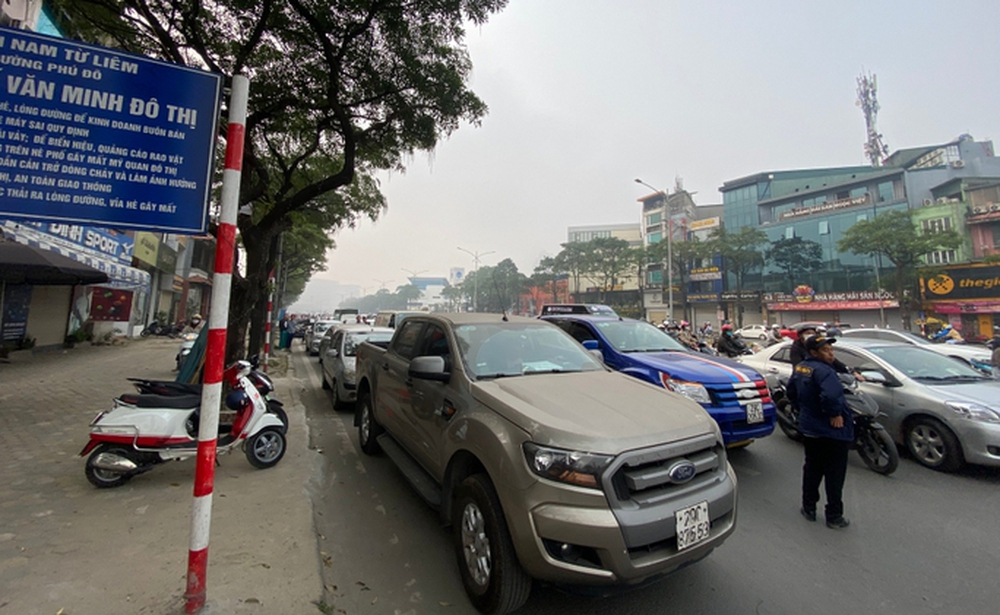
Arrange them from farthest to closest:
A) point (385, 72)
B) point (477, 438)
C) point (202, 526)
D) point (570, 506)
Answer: point (385, 72), point (477, 438), point (202, 526), point (570, 506)

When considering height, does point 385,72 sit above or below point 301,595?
above

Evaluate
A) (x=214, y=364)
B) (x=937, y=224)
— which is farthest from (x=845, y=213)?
(x=214, y=364)

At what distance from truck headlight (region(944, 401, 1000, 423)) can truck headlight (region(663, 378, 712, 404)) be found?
2766 millimetres

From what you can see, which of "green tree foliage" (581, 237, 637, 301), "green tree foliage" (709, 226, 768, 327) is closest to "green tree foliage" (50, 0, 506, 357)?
"green tree foliage" (709, 226, 768, 327)

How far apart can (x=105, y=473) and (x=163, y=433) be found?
54cm

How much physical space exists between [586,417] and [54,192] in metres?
3.11

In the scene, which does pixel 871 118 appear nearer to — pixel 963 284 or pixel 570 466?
pixel 963 284

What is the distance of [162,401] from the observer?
411cm

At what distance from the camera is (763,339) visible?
2419cm

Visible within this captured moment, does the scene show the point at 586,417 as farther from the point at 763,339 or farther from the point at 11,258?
the point at 763,339

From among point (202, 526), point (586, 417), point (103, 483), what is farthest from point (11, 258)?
point (586, 417)

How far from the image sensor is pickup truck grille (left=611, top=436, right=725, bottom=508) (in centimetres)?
217

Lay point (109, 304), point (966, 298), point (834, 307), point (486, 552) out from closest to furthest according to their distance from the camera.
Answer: point (486, 552) → point (109, 304) → point (966, 298) → point (834, 307)

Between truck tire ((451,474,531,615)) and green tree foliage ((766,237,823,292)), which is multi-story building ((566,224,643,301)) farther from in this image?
truck tire ((451,474,531,615))
